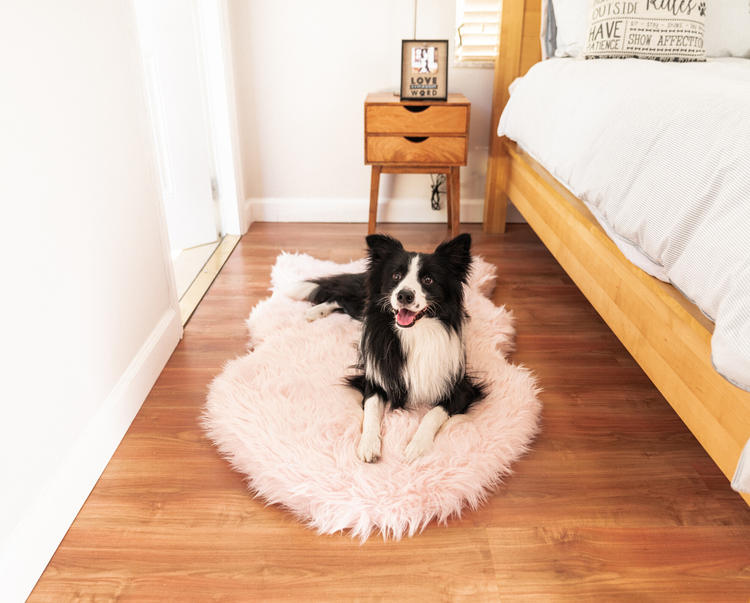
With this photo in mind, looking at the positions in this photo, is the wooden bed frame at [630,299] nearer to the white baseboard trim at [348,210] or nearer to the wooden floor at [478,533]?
the wooden floor at [478,533]

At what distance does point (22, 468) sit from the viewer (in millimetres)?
1095

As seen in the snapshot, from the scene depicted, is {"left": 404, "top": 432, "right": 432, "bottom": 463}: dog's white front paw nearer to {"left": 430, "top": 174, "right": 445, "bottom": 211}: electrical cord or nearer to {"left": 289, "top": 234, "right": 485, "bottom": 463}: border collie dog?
{"left": 289, "top": 234, "right": 485, "bottom": 463}: border collie dog

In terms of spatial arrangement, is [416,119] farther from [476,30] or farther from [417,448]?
[417,448]

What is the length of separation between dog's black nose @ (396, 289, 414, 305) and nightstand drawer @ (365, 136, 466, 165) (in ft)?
4.83

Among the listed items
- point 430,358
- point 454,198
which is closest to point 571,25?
point 454,198

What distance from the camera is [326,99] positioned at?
9.93ft

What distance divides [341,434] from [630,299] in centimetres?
83

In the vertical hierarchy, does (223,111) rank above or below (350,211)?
above

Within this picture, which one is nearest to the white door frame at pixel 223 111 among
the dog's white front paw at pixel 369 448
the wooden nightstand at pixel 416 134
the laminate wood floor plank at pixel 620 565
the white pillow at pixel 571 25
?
the wooden nightstand at pixel 416 134

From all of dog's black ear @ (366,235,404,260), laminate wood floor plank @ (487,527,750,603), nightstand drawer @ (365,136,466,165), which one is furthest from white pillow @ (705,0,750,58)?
laminate wood floor plank @ (487,527,750,603)

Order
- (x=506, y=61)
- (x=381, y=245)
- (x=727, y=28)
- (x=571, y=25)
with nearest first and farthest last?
(x=381, y=245)
(x=727, y=28)
(x=571, y=25)
(x=506, y=61)

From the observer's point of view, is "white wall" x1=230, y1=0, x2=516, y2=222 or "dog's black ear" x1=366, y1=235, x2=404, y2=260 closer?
"dog's black ear" x1=366, y1=235, x2=404, y2=260

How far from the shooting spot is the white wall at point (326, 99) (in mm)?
2859

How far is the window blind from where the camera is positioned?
2873mm
